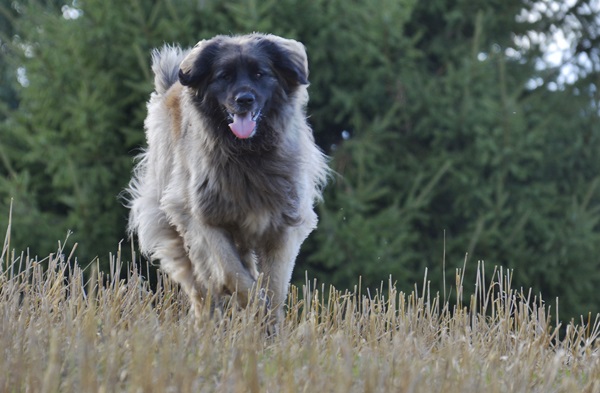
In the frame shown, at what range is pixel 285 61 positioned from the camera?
6711 millimetres

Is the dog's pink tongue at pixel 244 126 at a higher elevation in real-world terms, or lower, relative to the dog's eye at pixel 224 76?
lower

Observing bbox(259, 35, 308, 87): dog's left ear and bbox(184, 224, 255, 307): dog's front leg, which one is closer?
bbox(184, 224, 255, 307): dog's front leg

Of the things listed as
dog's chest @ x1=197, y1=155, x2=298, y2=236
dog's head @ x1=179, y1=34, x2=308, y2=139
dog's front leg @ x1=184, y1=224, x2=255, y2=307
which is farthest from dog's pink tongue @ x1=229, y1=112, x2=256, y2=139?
dog's front leg @ x1=184, y1=224, x2=255, y2=307

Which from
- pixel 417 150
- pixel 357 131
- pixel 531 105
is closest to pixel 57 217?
pixel 357 131

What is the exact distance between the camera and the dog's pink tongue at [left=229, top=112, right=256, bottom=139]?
251 inches

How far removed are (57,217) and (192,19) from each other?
3135 mm

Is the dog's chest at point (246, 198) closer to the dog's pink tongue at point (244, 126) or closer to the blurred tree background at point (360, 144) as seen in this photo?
the dog's pink tongue at point (244, 126)

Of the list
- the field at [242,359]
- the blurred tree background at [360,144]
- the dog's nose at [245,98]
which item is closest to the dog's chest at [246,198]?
the dog's nose at [245,98]

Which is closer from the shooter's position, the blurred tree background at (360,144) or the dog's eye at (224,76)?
the dog's eye at (224,76)

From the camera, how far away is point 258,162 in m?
6.64

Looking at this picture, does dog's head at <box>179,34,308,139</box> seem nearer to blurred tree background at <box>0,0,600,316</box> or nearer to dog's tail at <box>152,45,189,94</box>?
dog's tail at <box>152,45,189,94</box>

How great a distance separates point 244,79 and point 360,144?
6336 millimetres

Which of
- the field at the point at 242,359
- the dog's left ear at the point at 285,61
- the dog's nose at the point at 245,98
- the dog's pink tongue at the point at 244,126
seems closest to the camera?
the field at the point at 242,359

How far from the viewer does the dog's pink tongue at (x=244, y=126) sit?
251 inches
